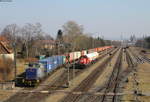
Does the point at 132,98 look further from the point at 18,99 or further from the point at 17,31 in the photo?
the point at 17,31

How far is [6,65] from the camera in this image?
45.5m

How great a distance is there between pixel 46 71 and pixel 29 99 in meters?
12.5

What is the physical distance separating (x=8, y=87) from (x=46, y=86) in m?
4.84

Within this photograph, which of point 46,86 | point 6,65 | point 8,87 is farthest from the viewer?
point 6,65

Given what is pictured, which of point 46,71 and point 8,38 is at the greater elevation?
point 8,38

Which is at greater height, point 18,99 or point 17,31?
point 17,31

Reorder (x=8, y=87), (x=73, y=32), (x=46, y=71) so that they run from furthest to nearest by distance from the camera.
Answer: (x=73, y=32)
(x=46, y=71)
(x=8, y=87)

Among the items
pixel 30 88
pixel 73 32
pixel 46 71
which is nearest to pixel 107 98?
pixel 30 88

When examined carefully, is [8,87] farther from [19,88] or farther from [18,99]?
[18,99]

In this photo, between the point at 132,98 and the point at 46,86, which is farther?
the point at 46,86

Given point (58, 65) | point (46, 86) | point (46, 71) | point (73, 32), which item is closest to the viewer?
point (46, 86)

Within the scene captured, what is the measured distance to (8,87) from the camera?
31094 millimetres

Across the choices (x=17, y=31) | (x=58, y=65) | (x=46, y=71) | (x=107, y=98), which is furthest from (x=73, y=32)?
(x=107, y=98)

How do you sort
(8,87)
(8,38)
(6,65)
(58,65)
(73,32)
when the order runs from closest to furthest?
1. (8,87)
2. (6,65)
3. (58,65)
4. (8,38)
5. (73,32)
